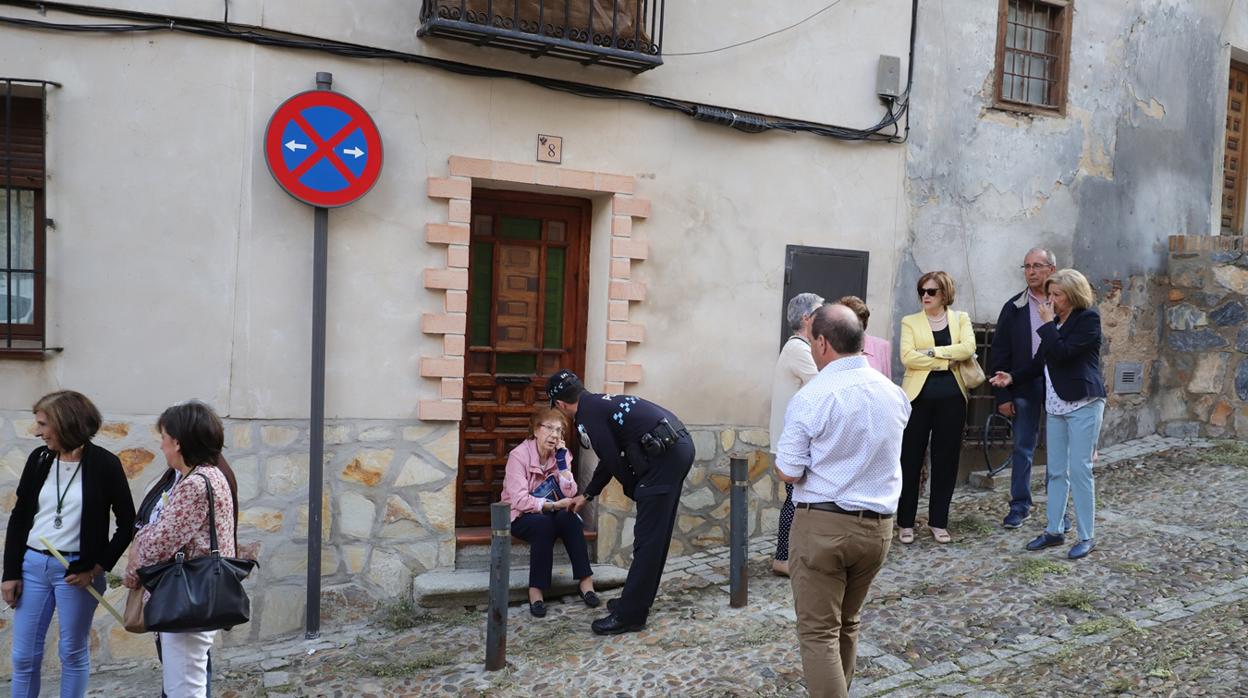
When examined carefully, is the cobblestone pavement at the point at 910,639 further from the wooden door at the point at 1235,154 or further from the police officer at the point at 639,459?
the wooden door at the point at 1235,154

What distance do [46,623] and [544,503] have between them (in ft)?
8.59

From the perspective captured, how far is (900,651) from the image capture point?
5.04 metres

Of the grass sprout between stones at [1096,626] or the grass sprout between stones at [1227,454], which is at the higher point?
the grass sprout between stones at [1227,454]

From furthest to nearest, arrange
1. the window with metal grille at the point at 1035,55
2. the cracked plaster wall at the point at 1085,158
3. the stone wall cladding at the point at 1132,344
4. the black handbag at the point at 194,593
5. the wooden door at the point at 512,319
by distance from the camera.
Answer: the stone wall cladding at the point at 1132,344, the window with metal grille at the point at 1035,55, the cracked plaster wall at the point at 1085,158, the wooden door at the point at 512,319, the black handbag at the point at 194,593

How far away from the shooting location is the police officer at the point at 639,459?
536 centimetres

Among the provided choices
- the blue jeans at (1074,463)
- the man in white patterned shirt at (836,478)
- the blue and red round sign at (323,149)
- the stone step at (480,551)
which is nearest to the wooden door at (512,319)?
the stone step at (480,551)

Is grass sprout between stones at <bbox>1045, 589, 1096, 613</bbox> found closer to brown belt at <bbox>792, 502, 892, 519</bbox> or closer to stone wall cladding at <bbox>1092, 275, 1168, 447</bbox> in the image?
brown belt at <bbox>792, 502, 892, 519</bbox>

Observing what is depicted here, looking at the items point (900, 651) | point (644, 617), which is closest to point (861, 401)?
point (900, 651)

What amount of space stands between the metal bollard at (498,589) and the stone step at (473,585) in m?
0.77

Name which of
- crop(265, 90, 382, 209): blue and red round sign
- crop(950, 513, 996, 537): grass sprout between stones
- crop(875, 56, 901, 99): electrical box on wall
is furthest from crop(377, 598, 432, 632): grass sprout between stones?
crop(875, 56, 901, 99): electrical box on wall

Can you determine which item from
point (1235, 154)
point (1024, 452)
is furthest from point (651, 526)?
point (1235, 154)

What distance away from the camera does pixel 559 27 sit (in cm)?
600

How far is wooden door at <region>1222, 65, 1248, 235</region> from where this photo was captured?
10.3m

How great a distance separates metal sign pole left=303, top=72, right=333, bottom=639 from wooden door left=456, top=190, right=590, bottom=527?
1.11 m
